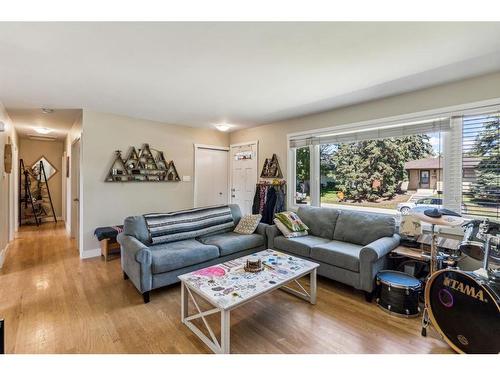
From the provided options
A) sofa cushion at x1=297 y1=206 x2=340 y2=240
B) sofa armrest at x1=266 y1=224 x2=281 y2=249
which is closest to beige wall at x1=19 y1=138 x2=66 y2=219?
sofa armrest at x1=266 y1=224 x2=281 y2=249

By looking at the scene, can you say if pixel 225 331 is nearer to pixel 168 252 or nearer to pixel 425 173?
pixel 168 252

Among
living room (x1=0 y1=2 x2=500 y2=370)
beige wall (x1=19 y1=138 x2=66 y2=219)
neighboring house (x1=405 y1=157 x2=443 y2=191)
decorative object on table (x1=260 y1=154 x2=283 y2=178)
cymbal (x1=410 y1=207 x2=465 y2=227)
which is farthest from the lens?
beige wall (x1=19 y1=138 x2=66 y2=219)

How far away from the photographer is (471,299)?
161 cm

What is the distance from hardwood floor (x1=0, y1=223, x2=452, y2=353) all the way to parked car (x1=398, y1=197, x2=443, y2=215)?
1.24 m

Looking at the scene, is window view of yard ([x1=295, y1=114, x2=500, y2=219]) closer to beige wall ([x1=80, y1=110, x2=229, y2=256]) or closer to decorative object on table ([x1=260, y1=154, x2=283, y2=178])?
decorative object on table ([x1=260, y1=154, x2=283, y2=178])

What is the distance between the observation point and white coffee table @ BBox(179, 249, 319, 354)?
5.67 feet

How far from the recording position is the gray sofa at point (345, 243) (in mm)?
2531

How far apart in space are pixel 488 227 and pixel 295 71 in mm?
2081

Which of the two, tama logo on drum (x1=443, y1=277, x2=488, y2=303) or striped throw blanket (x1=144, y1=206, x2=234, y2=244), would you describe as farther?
striped throw blanket (x1=144, y1=206, x2=234, y2=244)

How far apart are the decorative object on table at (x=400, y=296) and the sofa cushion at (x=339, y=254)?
0.31 metres

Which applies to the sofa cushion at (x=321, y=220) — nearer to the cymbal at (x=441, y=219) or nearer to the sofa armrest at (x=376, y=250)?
the sofa armrest at (x=376, y=250)

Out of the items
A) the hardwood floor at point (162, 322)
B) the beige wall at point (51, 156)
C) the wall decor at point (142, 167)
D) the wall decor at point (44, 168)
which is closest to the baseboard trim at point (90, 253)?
the hardwood floor at point (162, 322)

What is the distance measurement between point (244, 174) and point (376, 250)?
322 centimetres
